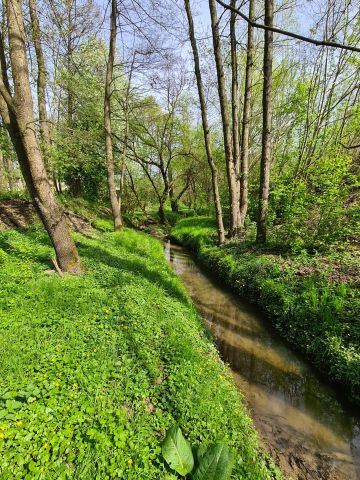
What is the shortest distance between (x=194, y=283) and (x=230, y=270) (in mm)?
1514

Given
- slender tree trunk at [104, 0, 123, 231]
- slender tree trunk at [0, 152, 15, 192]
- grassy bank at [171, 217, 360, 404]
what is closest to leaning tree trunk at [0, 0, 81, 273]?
grassy bank at [171, 217, 360, 404]

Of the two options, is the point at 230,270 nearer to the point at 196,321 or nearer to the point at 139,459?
the point at 196,321

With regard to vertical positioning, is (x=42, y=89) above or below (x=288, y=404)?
above

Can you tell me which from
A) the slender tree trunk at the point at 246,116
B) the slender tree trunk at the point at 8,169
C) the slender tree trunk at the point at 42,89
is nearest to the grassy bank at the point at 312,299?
the slender tree trunk at the point at 246,116

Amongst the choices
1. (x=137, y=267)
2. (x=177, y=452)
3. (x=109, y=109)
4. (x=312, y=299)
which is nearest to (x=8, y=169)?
(x=109, y=109)

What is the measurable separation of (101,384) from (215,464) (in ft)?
5.09

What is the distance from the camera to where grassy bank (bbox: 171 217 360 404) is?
469 centimetres

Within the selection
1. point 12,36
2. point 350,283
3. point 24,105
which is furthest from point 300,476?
point 12,36

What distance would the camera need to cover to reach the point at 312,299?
5.79 m

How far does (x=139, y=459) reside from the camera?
2535 mm

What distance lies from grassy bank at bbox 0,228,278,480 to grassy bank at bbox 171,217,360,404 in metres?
2.05

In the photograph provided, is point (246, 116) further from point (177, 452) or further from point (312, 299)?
point (177, 452)

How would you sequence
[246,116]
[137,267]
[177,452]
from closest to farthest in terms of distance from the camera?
[177,452], [137,267], [246,116]

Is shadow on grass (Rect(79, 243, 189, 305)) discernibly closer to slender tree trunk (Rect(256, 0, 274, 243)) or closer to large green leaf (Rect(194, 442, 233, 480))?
large green leaf (Rect(194, 442, 233, 480))
